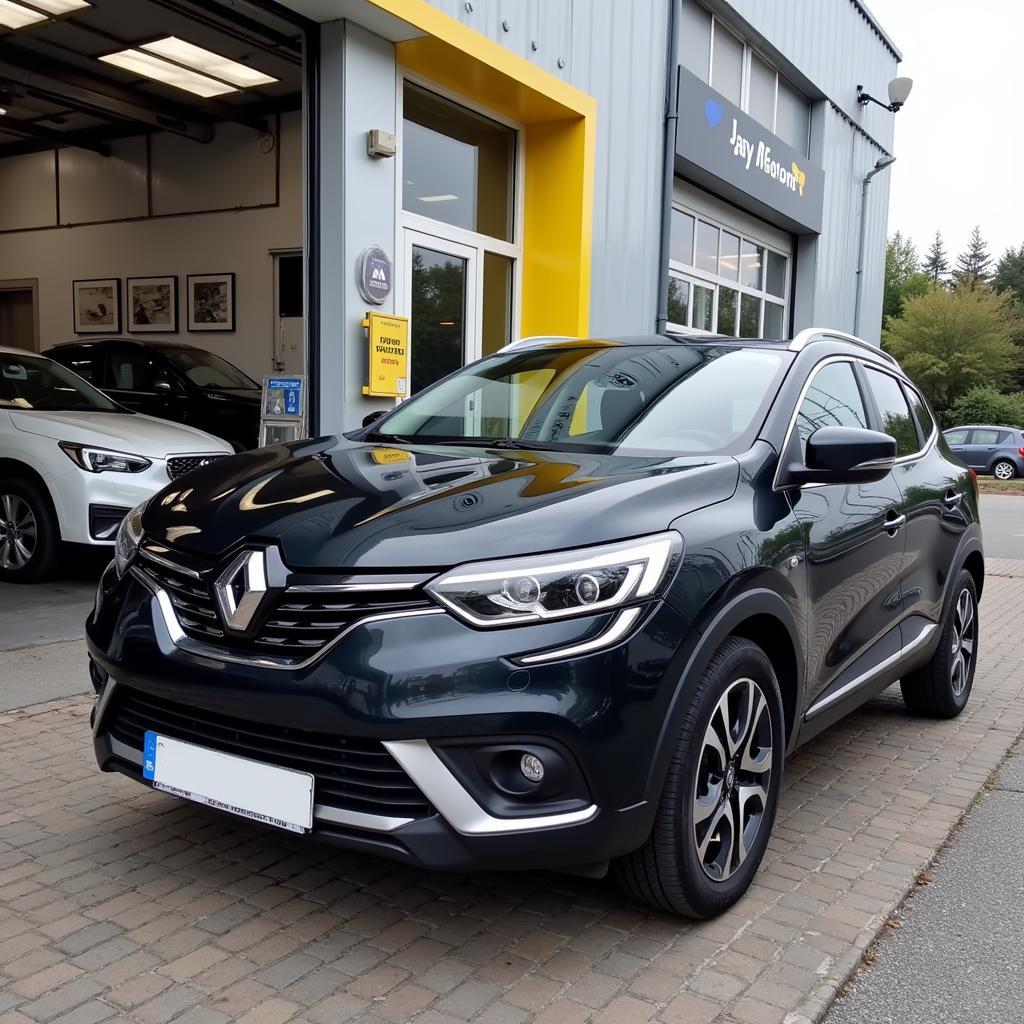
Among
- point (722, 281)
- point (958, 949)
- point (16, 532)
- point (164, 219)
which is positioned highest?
point (164, 219)

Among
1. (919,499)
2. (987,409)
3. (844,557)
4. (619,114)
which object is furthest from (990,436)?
(844,557)

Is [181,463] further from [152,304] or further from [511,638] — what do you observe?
[152,304]

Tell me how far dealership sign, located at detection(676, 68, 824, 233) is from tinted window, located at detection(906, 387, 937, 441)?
725cm

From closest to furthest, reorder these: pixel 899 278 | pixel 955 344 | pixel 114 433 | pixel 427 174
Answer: pixel 114 433 < pixel 427 174 < pixel 955 344 < pixel 899 278

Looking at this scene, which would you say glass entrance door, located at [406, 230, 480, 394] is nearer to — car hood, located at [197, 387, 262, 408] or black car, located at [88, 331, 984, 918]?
car hood, located at [197, 387, 262, 408]

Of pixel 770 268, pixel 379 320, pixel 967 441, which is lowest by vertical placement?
pixel 967 441

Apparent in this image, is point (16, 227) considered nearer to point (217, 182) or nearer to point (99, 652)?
point (217, 182)

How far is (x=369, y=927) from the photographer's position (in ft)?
8.63

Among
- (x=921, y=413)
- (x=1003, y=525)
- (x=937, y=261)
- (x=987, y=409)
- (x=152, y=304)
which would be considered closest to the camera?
(x=921, y=413)

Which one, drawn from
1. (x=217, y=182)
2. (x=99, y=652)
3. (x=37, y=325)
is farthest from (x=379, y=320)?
(x=37, y=325)

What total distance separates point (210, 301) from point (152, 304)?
1.21m

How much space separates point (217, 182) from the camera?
14.7 metres

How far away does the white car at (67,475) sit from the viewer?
Result: 6.52 metres

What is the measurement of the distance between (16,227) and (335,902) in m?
17.0
